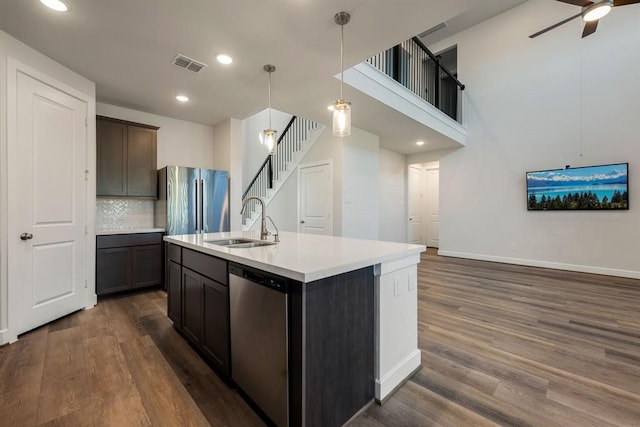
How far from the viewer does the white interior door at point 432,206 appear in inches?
319

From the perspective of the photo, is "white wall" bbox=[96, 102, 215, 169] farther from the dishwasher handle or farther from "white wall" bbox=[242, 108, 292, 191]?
A: the dishwasher handle

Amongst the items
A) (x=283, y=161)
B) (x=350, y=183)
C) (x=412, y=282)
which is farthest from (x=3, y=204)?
(x=283, y=161)

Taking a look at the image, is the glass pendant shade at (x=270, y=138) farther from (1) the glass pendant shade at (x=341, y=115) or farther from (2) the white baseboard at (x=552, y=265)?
(2) the white baseboard at (x=552, y=265)

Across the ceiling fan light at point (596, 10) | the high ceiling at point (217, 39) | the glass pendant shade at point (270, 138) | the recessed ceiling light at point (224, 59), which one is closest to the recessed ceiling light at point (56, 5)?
the high ceiling at point (217, 39)

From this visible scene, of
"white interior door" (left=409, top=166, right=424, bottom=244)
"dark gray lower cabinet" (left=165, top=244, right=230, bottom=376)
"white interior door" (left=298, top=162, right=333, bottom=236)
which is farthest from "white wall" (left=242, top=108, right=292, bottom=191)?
"dark gray lower cabinet" (left=165, top=244, right=230, bottom=376)

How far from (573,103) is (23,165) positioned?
26.0 ft

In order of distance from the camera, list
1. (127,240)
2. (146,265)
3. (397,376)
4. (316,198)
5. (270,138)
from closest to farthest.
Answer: (397,376), (270,138), (127,240), (146,265), (316,198)

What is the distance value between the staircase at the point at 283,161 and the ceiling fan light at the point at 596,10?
3.80 metres

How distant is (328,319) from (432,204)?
7606 mm

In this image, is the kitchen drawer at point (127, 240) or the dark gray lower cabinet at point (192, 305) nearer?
the dark gray lower cabinet at point (192, 305)

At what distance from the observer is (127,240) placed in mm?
3643

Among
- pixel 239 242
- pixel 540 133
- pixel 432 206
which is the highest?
pixel 540 133

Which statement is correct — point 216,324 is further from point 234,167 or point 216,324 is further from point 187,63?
point 234,167

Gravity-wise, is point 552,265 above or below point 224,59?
below
